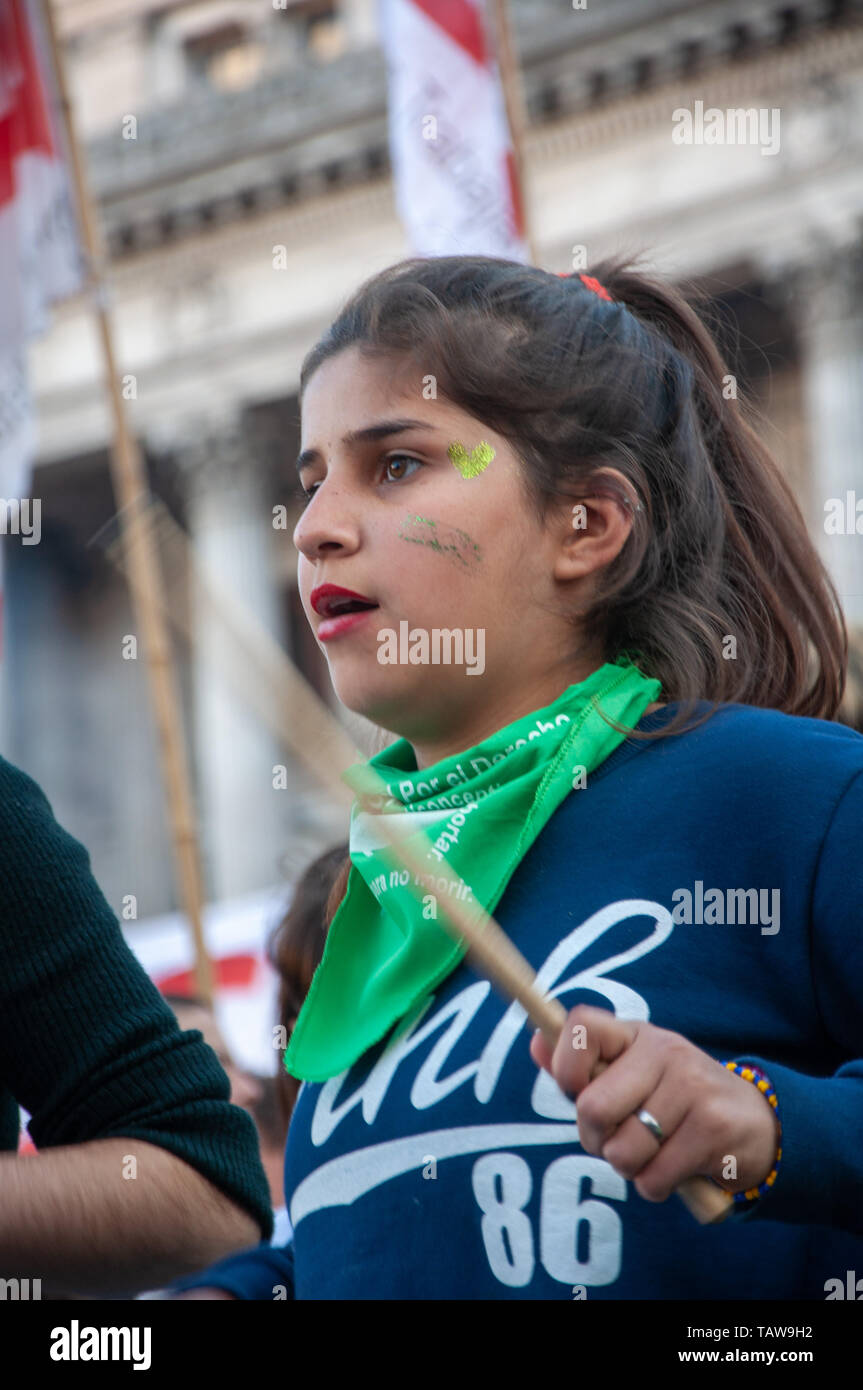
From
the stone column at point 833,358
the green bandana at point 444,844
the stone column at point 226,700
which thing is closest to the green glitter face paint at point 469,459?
the green bandana at point 444,844

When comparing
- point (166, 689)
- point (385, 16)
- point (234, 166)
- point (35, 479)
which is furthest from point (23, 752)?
point (166, 689)

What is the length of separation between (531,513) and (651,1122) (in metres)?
0.71

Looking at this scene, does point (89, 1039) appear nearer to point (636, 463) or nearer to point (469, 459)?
point (469, 459)

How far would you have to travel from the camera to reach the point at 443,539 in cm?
162

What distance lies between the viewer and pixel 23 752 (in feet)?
76.3

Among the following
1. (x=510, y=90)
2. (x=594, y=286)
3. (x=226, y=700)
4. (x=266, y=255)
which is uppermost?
(x=266, y=255)

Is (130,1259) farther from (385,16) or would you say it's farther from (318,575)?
(385,16)

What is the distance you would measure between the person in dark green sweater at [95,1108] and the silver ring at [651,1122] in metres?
0.45

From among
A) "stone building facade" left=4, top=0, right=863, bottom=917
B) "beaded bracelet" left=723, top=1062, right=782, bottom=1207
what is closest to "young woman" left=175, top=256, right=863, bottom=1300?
"beaded bracelet" left=723, top=1062, right=782, bottom=1207

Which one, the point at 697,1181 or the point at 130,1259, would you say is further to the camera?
the point at 130,1259

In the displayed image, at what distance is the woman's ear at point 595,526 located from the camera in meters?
1.73

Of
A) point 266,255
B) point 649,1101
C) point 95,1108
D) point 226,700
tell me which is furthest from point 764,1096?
point 266,255

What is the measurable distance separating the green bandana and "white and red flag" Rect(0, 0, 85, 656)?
4.01 m
